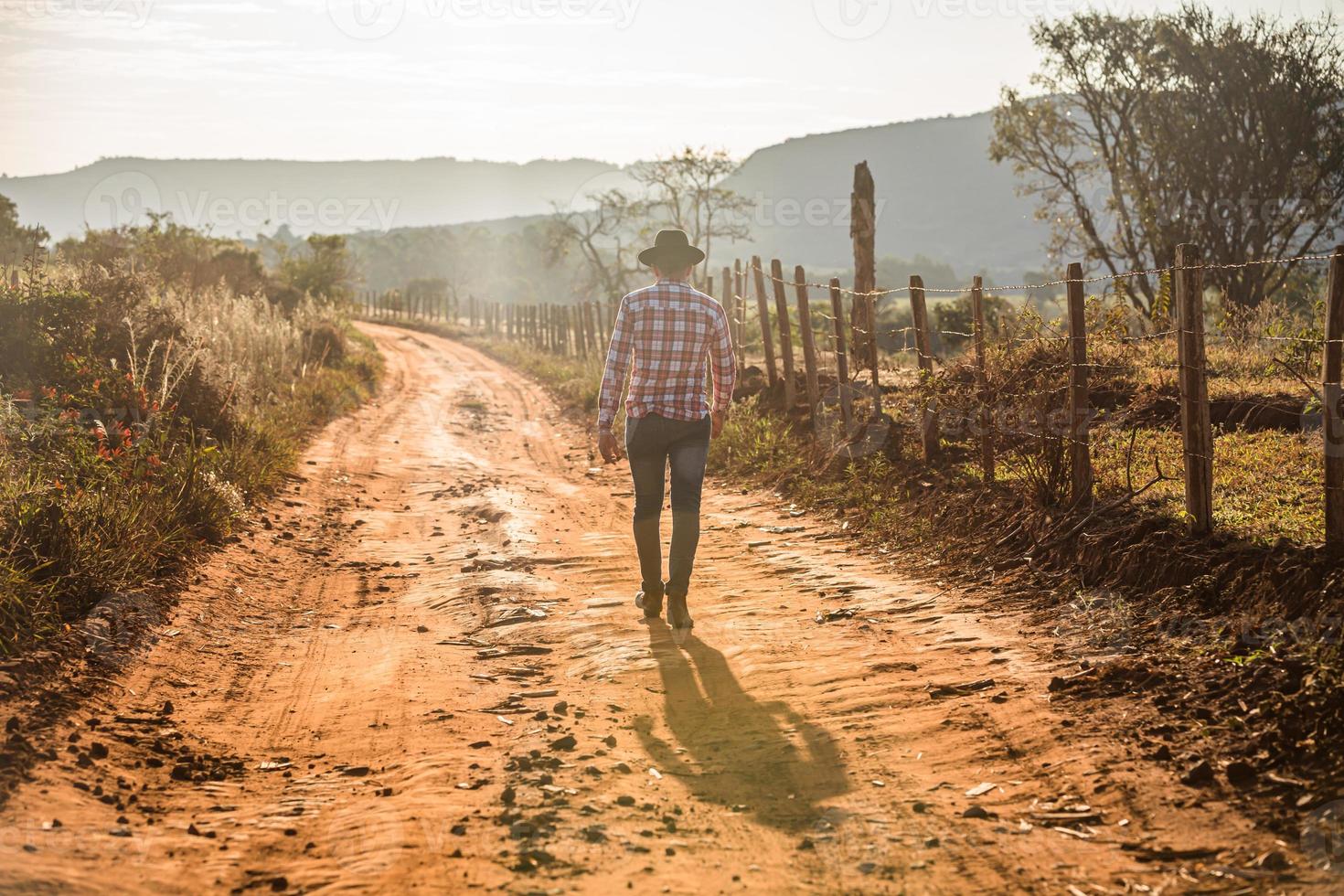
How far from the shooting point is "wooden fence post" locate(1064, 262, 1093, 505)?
6.65m

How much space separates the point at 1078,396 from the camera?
6.75 meters

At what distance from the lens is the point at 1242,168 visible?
20594 mm

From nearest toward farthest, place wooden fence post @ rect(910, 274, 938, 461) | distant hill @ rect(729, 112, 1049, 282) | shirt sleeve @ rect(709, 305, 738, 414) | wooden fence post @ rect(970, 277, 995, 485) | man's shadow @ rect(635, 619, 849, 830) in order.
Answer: man's shadow @ rect(635, 619, 849, 830) → shirt sleeve @ rect(709, 305, 738, 414) → wooden fence post @ rect(970, 277, 995, 485) → wooden fence post @ rect(910, 274, 938, 461) → distant hill @ rect(729, 112, 1049, 282)

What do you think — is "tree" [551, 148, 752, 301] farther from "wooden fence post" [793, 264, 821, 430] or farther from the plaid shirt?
the plaid shirt

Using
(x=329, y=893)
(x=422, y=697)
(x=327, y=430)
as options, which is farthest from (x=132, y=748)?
(x=327, y=430)

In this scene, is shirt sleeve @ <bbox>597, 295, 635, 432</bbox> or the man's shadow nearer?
the man's shadow

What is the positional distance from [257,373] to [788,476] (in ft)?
26.4

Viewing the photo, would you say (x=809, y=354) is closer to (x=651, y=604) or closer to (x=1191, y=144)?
(x=651, y=604)

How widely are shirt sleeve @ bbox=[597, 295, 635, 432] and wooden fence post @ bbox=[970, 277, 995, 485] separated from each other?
3.31 m

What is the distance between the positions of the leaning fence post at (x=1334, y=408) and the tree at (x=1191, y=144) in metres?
16.0

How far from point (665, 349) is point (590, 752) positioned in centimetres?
225

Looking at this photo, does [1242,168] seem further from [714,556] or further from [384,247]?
[384,247]

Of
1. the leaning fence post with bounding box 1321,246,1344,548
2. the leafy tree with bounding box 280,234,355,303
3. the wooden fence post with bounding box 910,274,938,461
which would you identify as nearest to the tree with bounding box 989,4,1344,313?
the wooden fence post with bounding box 910,274,938,461

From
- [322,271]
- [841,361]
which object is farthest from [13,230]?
[841,361]
